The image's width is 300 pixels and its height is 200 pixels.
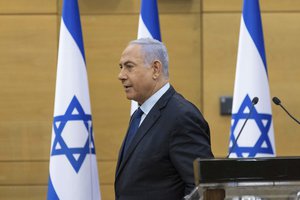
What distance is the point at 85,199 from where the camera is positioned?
6176 millimetres

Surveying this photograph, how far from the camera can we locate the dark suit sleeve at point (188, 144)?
12.1 feet

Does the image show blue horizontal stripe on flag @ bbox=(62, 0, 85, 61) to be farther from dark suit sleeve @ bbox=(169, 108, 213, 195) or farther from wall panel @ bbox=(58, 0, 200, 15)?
dark suit sleeve @ bbox=(169, 108, 213, 195)

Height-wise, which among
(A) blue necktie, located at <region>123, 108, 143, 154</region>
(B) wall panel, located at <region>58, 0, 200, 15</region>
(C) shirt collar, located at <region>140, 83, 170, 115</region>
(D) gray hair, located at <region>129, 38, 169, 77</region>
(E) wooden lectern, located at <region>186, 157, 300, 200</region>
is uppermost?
(B) wall panel, located at <region>58, 0, 200, 15</region>

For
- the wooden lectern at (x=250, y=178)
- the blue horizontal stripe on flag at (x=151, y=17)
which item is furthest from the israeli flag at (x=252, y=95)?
the wooden lectern at (x=250, y=178)

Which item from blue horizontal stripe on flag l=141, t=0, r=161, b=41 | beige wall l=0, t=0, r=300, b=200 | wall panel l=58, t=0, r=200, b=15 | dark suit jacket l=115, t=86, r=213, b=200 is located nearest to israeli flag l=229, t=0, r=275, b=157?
blue horizontal stripe on flag l=141, t=0, r=161, b=41

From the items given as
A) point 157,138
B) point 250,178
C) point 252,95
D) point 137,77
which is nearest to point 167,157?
point 157,138

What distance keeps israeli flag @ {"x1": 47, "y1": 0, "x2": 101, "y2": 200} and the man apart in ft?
7.39

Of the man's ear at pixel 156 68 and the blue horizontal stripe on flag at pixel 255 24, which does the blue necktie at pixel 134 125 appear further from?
the blue horizontal stripe on flag at pixel 255 24

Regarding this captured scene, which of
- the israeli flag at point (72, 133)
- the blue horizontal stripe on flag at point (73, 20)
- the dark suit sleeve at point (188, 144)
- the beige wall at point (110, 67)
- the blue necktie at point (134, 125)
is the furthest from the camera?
the beige wall at point (110, 67)

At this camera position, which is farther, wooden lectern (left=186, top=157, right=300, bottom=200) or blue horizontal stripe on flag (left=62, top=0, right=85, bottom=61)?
blue horizontal stripe on flag (left=62, top=0, right=85, bottom=61)

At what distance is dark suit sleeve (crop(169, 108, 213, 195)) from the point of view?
12.1 feet

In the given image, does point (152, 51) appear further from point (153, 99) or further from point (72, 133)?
point (72, 133)

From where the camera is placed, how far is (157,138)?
379 cm

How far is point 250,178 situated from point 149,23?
Answer: 156 inches
